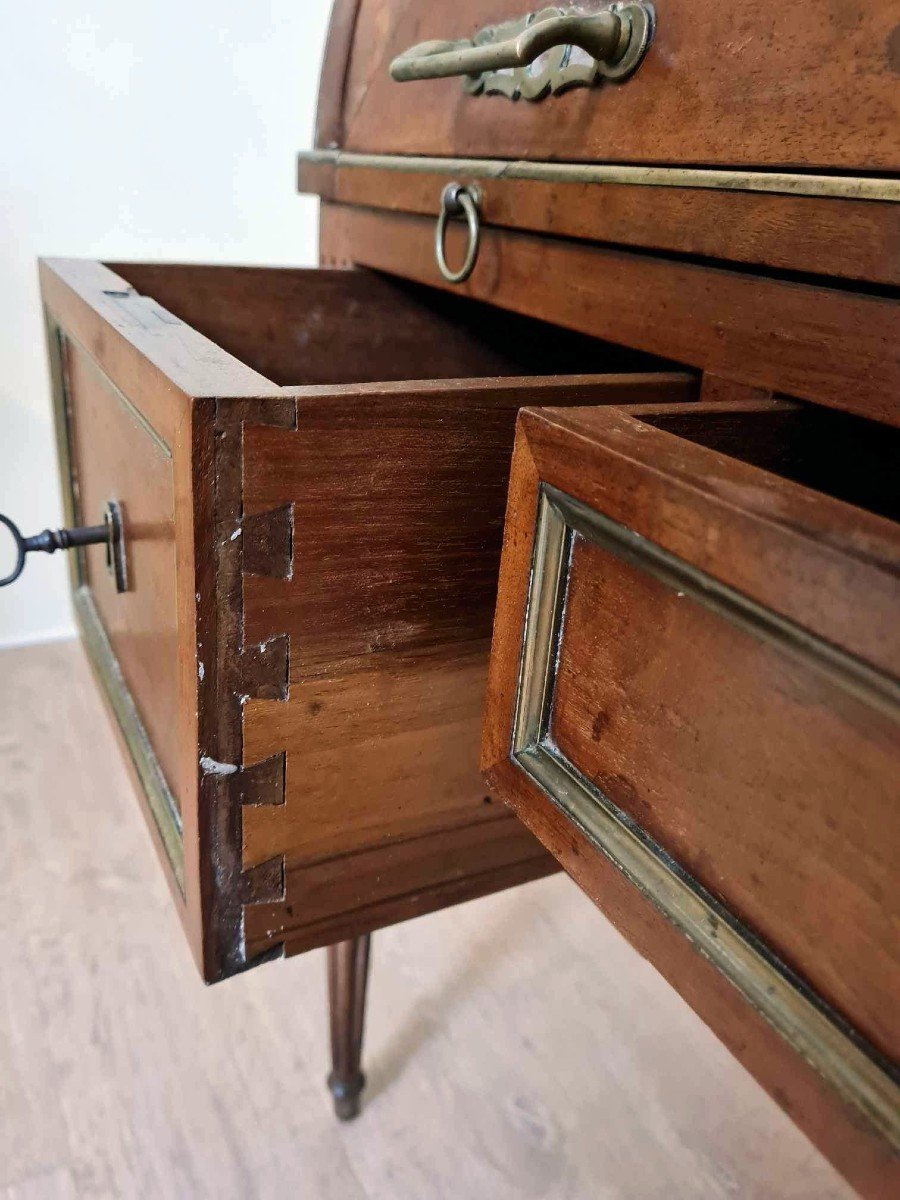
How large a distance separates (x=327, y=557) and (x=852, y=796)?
0.75ft

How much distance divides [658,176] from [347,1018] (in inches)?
25.4

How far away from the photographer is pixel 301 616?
0.40m

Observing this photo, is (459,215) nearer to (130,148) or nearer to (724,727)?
(724,727)

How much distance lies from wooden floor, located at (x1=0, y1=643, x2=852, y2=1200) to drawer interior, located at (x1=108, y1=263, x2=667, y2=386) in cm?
58

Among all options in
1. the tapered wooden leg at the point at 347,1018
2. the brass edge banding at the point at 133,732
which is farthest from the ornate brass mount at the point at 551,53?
the tapered wooden leg at the point at 347,1018

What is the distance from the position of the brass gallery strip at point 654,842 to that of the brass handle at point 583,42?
21 centimetres

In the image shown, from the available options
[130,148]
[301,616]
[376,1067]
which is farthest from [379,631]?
[130,148]

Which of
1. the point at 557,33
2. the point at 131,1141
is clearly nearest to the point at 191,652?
the point at 557,33

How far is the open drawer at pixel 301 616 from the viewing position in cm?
37

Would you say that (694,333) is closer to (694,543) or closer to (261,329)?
(694,543)

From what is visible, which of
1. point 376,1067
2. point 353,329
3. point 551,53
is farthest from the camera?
point 376,1067

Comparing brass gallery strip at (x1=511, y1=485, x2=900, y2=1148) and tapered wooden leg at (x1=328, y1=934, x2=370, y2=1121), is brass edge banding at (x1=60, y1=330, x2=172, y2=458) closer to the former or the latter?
brass gallery strip at (x1=511, y1=485, x2=900, y2=1148)

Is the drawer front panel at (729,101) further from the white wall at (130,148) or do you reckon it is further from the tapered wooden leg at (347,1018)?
the white wall at (130,148)

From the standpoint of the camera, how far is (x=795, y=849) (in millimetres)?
257
